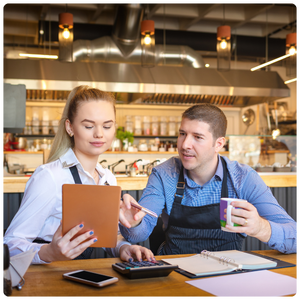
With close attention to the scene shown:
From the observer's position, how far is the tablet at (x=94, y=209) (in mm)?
1059

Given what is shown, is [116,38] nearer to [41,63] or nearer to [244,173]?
[41,63]

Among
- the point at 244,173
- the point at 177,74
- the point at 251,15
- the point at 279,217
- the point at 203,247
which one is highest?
the point at 251,15

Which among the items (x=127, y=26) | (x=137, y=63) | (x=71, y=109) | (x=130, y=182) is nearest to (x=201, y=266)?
(x=71, y=109)

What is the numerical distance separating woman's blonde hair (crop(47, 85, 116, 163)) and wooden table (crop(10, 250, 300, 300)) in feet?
1.95

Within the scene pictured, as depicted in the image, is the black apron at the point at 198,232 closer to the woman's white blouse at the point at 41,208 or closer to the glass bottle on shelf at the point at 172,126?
the woman's white blouse at the point at 41,208

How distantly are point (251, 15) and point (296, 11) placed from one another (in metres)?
0.91

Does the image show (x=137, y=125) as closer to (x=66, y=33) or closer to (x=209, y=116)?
(x=66, y=33)

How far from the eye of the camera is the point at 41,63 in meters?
5.89

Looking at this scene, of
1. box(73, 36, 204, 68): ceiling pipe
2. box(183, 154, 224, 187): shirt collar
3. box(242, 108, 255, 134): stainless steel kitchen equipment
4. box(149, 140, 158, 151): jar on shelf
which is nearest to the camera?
box(183, 154, 224, 187): shirt collar

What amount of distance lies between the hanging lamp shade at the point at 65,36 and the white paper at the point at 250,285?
395 centimetres

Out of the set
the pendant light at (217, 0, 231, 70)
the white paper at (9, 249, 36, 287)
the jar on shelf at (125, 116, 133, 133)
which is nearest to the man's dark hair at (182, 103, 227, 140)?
the white paper at (9, 249, 36, 287)

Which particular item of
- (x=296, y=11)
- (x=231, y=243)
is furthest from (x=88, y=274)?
(x=296, y=11)

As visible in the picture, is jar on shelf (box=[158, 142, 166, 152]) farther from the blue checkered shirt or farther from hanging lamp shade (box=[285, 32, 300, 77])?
the blue checkered shirt

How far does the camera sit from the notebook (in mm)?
1175
